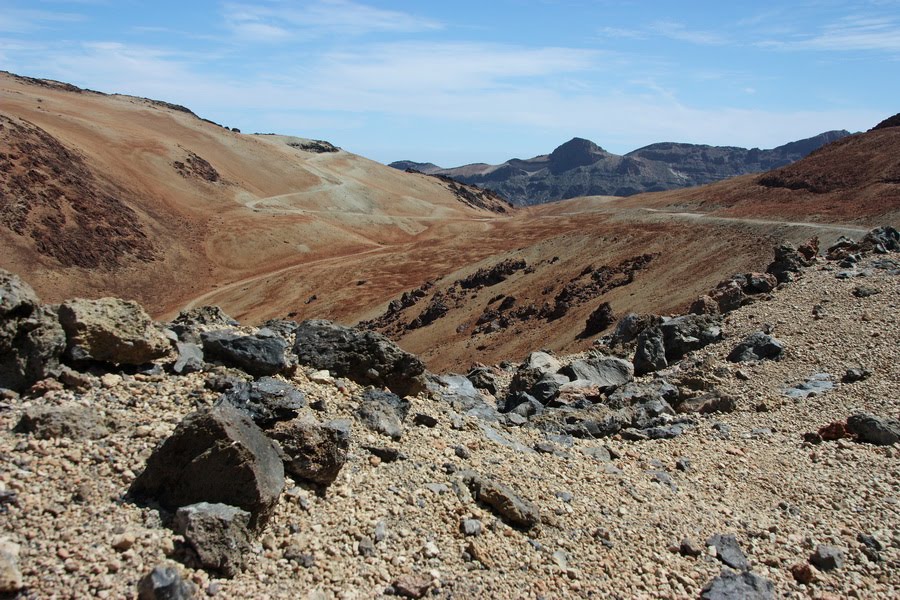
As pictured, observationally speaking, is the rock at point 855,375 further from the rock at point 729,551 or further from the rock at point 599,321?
the rock at point 599,321

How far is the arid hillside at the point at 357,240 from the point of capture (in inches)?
1559

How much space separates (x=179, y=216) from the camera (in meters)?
80.6

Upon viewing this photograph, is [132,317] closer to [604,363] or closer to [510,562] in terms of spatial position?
[510,562]

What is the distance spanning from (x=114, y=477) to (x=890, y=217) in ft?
161

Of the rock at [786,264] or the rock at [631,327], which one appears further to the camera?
the rock at [786,264]

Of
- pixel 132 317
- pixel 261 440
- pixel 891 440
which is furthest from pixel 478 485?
pixel 891 440

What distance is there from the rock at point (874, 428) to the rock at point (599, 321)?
52.0ft

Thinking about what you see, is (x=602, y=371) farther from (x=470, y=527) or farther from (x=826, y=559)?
(x=470, y=527)

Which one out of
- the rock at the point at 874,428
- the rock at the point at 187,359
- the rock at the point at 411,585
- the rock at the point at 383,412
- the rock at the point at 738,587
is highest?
the rock at the point at 187,359

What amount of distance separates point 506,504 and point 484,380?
10492 millimetres

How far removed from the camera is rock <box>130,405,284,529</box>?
8172mm

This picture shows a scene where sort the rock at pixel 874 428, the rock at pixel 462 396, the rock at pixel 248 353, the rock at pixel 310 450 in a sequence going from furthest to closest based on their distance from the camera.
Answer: the rock at pixel 462 396 < the rock at pixel 874 428 < the rock at pixel 248 353 < the rock at pixel 310 450

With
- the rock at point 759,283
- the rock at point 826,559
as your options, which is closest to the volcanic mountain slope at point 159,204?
the rock at point 759,283

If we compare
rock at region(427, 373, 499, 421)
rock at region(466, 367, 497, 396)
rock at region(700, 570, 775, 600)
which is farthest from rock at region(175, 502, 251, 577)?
rock at region(466, 367, 497, 396)
